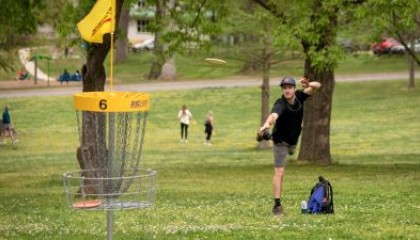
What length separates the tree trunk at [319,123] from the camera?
24688 mm

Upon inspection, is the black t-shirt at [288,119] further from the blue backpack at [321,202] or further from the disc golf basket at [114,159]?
the disc golf basket at [114,159]

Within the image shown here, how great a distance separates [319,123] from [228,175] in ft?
12.0

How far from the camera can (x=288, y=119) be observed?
11.3m

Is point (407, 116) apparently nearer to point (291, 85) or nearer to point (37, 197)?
point (37, 197)

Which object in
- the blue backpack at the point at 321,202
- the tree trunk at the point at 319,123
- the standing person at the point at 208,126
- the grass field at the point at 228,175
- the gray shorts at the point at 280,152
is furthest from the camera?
the standing person at the point at 208,126

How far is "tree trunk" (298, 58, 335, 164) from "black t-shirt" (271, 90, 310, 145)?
13293 mm

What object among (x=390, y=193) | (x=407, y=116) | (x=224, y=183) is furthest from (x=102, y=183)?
(x=407, y=116)

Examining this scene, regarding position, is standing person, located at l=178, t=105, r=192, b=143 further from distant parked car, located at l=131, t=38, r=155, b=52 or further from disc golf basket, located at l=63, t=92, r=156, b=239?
distant parked car, located at l=131, t=38, r=155, b=52

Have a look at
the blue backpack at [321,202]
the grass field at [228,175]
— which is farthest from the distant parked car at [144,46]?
the blue backpack at [321,202]

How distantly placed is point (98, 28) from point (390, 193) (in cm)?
872

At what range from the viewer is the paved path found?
59.2 metres

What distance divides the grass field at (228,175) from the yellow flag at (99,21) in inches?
119

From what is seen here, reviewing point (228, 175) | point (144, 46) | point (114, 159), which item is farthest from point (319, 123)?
point (144, 46)

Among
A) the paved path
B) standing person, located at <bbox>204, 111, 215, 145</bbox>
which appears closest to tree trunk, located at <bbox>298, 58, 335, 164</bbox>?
standing person, located at <bbox>204, 111, 215, 145</bbox>
